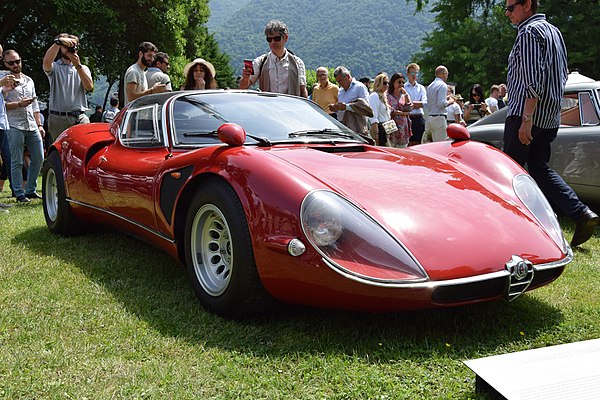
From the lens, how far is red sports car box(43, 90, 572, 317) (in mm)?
2365

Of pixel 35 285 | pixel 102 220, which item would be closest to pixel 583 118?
pixel 102 220

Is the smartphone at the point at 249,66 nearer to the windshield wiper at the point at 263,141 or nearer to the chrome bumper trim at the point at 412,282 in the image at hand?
the windshield wiper at the point at 263,141

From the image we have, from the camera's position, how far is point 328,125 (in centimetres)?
374

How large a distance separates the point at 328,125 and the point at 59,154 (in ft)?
7.37

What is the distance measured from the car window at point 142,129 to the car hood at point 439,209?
3.29 ft

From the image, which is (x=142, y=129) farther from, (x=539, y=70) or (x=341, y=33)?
(x=341, y=33)

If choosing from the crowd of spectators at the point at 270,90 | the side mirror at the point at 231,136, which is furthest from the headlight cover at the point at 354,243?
the crowd of spectators at the point at 270,90

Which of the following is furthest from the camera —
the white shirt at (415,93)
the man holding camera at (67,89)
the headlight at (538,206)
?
the white shirt at (415,93)

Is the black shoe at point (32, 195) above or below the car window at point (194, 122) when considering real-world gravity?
below

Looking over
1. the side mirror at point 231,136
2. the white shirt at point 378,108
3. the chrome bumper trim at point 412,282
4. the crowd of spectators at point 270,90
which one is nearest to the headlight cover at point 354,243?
the chrome bumper trim at point 412,282

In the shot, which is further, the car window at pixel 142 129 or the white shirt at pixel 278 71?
the white shirt at pixel 278 71

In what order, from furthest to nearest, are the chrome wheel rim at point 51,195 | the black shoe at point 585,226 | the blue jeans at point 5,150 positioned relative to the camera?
the blue jeans at point 5,150 < the chrome wheel rim at point 51,195 < the black shoe at point 585,226

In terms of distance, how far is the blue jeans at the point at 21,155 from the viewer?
666 centimetres

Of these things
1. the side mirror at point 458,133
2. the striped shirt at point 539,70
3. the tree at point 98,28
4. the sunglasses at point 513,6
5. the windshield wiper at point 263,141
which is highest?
the tree at point 98,28
